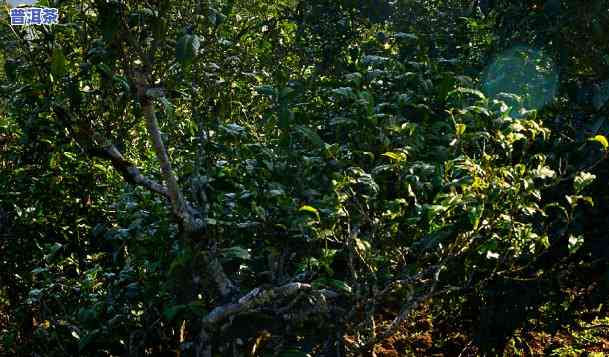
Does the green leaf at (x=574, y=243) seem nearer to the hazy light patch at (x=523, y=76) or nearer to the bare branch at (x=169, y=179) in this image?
the hazy light patch at (x=523, y=76)

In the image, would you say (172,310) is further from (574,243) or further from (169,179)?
(574,243)

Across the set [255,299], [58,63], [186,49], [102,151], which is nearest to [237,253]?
[255,299]

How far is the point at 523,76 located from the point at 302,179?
53.4 inches

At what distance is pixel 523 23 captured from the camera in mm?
3639

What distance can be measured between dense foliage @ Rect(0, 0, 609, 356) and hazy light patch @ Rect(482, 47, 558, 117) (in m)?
0.01

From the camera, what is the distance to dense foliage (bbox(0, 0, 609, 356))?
8.82 ft

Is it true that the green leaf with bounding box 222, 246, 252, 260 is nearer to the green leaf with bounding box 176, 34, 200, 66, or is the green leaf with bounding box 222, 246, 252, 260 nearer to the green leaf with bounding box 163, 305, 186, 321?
the green leaf with bounding box 163, 305, 186, 321

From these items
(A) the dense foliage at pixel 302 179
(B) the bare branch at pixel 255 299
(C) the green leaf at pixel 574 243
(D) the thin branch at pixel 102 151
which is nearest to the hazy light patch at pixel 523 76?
(A) the dense foliage at pixel 302 179

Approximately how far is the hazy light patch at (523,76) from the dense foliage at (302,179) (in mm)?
12

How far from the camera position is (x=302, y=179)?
2959 mm

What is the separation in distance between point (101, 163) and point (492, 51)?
6.80 ft

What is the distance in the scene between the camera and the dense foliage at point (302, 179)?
8.82 ft

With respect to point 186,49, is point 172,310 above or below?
below

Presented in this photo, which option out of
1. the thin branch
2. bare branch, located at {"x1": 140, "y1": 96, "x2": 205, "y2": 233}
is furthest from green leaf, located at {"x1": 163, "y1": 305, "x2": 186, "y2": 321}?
the thin branch
